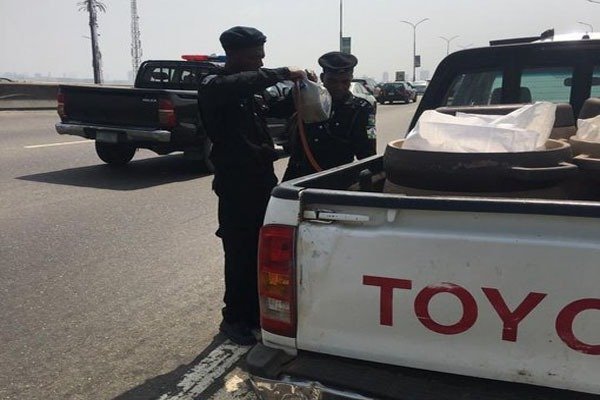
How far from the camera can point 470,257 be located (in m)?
1.88

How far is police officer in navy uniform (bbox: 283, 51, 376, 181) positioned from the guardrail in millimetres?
19095

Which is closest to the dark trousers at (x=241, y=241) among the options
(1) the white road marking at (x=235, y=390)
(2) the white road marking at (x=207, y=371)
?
(2) the white road marking at (x=207, y=371)

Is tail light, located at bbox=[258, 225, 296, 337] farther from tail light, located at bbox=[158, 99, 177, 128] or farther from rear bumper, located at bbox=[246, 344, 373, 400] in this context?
tail light, located at bbox=[158, 99, 177, 128]

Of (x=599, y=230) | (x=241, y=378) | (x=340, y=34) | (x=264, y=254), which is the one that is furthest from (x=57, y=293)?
(x=340, y=34)

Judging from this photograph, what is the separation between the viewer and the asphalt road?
133 inches

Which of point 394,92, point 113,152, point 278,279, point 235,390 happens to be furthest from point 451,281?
point 394,92

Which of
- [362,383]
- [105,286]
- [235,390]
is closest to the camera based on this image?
[362,383]

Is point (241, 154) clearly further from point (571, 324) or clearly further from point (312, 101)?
point (571, 324)

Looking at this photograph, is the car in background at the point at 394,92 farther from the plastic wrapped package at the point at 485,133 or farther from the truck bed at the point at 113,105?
the plastic wrapped package at the point at 485,133

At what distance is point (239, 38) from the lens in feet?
11.5

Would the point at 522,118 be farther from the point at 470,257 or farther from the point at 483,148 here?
the point at 470,257

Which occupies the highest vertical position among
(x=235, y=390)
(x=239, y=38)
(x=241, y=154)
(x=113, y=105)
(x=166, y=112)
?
(x=239, y=38)

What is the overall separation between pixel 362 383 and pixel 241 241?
1.81 meters

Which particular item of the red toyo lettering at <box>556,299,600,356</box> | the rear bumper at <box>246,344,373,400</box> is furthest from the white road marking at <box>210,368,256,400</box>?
the red toyo lettering at <box>556,299,600,356</box>
